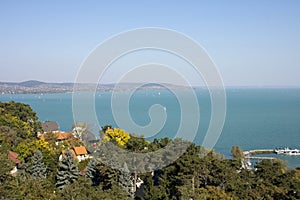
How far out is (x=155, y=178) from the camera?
1009 centimetres

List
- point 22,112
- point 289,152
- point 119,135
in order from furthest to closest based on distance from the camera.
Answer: point 289,152 → point 22,112 → point 119,135

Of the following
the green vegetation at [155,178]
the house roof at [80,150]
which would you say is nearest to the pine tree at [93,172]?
the green vegetation at [155,178]

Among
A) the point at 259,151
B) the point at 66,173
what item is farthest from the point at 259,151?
the point at 66,173

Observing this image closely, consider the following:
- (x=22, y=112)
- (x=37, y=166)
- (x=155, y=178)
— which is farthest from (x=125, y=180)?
(x=22, y=112)

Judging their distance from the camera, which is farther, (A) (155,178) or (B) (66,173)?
(A) (155,178)

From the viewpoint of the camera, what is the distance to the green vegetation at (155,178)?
6779mm

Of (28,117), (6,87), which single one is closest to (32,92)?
(6,87)

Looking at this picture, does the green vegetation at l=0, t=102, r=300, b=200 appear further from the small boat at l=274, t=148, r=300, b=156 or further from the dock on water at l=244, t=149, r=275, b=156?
the small boat at l=274, t=148, r=300, b=156

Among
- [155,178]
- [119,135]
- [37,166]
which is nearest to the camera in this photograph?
[155,178]

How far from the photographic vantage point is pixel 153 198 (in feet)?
27.8

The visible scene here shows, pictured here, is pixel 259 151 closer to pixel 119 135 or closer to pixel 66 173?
pixel 119 135

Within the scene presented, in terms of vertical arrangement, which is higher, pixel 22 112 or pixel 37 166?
pixel 22 112

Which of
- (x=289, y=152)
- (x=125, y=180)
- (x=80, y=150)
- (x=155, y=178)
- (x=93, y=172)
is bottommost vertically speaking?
(x=289, y=152)

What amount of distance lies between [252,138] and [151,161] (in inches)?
949
